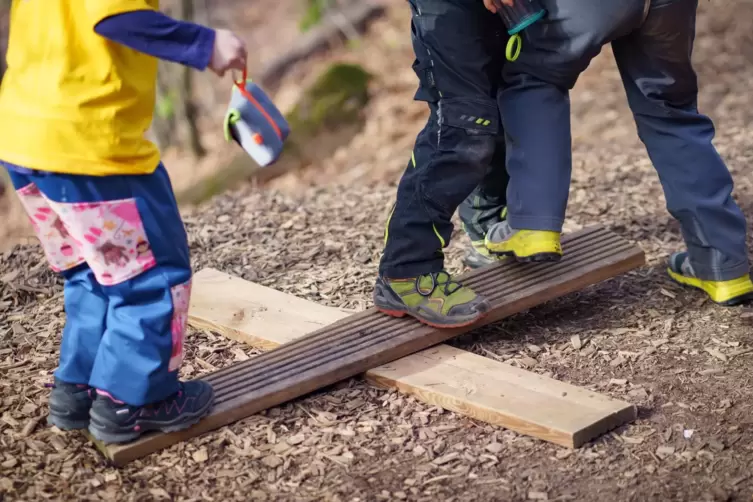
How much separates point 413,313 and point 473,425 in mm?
557

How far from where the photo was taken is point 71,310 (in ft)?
9.60

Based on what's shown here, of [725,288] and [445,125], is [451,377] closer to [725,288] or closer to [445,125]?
[445,125]

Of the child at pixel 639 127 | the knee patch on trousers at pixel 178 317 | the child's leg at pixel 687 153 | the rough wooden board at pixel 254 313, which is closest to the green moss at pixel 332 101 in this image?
the rough wooden board at pixel 254 313

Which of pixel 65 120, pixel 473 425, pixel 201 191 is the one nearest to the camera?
pixel 65 120

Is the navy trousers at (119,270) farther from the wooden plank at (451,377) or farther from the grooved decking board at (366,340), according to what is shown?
the wooden plank at (451,377)

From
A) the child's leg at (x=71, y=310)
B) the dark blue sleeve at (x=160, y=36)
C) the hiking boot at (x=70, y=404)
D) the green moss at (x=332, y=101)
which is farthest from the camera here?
the green moss at (x=332, y=101)

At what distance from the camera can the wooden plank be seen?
3.05 metres

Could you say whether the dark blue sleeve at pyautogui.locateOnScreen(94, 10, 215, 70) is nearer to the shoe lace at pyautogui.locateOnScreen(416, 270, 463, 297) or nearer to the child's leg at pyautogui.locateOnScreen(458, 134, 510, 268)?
the shoe lace at pyautogui.locateOnScreen(416, 270, 463, 297)

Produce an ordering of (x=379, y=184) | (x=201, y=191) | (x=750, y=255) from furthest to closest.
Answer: (x=201, y=191) < (x=379, y=184) < (x=750, y=255)

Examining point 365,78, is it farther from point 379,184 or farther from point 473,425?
point 473,425

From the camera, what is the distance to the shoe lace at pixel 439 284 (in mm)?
3590

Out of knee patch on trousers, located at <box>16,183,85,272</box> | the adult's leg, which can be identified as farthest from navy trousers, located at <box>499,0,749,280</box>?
knee patch on trousers, located at <box>16,183,85,272</box>

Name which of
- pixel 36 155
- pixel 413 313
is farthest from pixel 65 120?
pixel 413 313

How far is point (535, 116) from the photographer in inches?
140
